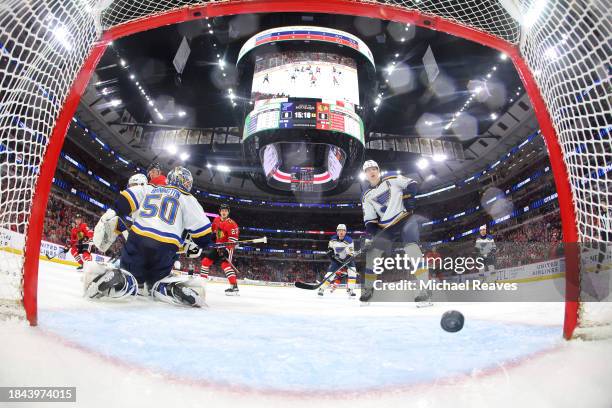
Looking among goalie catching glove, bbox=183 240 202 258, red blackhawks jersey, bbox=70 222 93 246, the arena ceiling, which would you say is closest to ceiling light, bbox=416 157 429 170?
the arena ceiling

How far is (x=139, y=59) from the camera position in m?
12.1

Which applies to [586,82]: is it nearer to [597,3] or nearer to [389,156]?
[597,3]

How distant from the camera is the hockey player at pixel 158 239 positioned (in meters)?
2.35

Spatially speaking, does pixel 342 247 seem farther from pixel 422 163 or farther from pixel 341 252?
pixel 422 163

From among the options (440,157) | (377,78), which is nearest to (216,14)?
(377,78)

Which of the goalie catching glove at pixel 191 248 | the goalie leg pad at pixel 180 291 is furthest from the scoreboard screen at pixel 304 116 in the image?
the goalie leg pad at pixel 180 291

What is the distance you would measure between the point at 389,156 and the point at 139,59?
40.6ft

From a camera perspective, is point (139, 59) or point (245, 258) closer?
point (139, 59)

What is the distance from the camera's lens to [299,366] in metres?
1.00

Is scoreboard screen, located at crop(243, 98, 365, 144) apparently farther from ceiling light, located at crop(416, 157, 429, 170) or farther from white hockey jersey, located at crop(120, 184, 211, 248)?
ceiling light, located at crop(416, 157, 429, 170)

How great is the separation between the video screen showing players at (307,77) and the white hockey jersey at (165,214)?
19.8 ft

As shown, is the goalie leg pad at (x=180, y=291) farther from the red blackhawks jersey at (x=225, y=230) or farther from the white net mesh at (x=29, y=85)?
the red blackhawks jersey at (x=225, y=230)

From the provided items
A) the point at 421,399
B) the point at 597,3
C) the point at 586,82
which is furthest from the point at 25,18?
the point at 586,82

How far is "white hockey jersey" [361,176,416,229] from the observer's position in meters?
3.24
